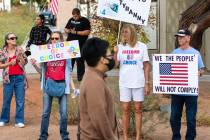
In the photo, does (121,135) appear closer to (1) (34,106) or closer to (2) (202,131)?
(2) (202,131)

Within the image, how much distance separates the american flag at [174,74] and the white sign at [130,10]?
38.7 inches

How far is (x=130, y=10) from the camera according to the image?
9.26 metres

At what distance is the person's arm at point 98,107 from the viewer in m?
5.01

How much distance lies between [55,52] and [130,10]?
1.35 meters

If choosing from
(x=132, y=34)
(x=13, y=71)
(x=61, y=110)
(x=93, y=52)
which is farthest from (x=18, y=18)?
(x=93, y=52)

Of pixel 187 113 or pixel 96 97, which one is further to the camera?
pixel 187 113

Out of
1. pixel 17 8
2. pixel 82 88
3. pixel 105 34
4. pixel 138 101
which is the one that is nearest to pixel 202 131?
pixel 138 101

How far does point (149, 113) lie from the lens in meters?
9.27

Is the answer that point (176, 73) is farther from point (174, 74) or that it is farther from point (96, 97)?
point (96, 97)

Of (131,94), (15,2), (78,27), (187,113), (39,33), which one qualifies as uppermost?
(15,2)

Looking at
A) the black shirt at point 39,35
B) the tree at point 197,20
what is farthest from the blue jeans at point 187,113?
the black shirt at point 39,35

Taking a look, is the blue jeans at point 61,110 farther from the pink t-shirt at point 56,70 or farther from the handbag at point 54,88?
the pink t-shirt at point 56,70

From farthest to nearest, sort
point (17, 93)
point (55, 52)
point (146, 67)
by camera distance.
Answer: point (17, 93), point (55, 52), point (146, 67)

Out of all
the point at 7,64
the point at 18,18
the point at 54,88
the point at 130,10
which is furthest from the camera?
the point at 18,18
